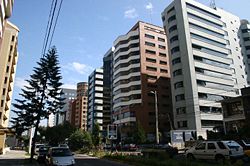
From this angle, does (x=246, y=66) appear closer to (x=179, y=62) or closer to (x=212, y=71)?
(x=212, y=71)

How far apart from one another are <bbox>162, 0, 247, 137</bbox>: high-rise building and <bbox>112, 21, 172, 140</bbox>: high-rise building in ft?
45.3

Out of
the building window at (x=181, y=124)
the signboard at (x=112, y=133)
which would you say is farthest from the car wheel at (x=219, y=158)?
the building window at (x=181, y=124)

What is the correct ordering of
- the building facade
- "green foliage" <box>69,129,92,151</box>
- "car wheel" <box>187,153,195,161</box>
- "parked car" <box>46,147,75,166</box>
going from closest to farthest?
"parked car" <box>46,147,75,166</box> < "car wheel" <box>187,153,195,161</box> < the building facade < "green foliage" <box>69,129,92,151</box>

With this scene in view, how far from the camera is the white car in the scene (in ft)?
61.0

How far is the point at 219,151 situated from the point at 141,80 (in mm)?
64298

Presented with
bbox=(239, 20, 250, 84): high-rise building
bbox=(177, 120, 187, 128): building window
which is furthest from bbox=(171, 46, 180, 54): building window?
bbox=(239, 20, 250, 84): high-rise building

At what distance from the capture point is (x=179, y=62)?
69.2 meters

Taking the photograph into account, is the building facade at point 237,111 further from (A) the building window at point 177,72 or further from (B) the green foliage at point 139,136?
(B) the green foliage at point 139,136

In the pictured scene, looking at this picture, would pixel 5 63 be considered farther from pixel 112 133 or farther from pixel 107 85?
pixel 107 85

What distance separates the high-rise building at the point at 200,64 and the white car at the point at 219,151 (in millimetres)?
41101

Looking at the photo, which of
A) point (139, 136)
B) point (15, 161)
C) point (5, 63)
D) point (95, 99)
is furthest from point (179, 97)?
point (95, 99)

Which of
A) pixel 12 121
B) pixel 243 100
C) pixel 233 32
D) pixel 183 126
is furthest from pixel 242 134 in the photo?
pixel 233 32

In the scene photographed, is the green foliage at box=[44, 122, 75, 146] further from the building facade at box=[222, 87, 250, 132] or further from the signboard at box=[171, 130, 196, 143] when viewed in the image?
the building facade at box=[222, 87, 250, 132]

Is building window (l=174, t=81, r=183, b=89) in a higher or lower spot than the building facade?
higher
